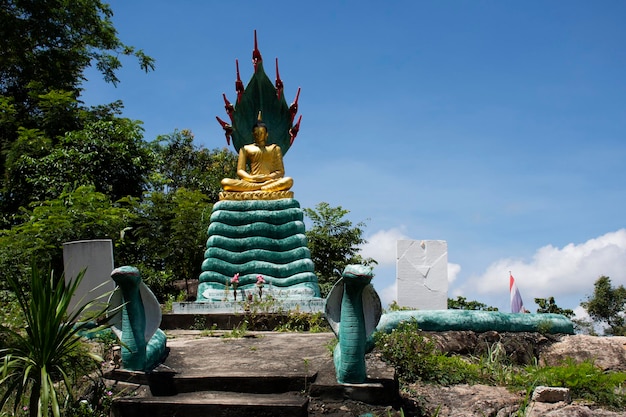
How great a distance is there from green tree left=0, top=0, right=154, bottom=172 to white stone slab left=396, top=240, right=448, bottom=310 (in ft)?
34.9

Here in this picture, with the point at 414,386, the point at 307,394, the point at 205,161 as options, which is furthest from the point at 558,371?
the point at 205,161

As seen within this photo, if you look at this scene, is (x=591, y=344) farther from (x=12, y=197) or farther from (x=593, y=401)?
(x=12, y=197)

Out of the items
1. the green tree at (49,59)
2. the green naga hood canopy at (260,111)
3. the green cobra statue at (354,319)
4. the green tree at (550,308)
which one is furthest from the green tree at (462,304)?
the green tree at (49,59)

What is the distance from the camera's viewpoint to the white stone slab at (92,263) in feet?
24.3

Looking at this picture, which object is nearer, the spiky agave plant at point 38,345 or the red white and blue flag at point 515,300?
the spiky agave plant at point 38,345

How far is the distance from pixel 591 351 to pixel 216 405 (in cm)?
419

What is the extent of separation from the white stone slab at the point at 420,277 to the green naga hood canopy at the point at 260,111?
14.2ft

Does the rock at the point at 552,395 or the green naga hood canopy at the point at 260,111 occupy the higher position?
the green naga hood canopy at the point at 260,111

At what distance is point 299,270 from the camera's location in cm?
1126

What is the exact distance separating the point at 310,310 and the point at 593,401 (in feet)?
14.8

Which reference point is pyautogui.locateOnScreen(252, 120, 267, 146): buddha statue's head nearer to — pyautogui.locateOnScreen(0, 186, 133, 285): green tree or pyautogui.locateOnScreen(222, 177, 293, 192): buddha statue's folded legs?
pyautogui.locateOnScreen(222, 177, 293, 192): buddha statue's folded legs

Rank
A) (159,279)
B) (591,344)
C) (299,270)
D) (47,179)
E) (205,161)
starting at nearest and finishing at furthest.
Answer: (591,344) → (299,270) → (159,279) → (47,179) → (205,161)

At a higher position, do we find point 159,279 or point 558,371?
point 159,279

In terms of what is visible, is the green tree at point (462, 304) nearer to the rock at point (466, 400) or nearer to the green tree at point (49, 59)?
the rock at point (466, 400)
